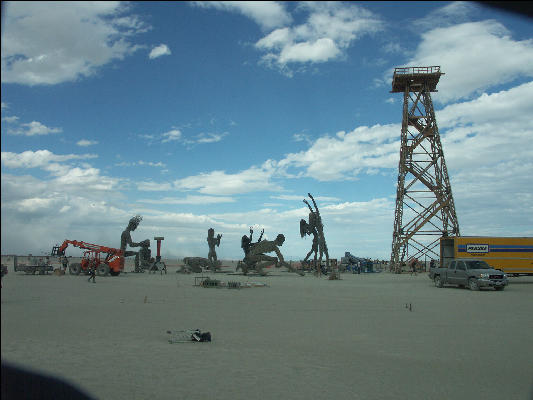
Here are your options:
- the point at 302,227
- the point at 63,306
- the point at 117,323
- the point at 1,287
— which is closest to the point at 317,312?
the point at 117,323

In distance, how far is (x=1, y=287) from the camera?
2.72 meters

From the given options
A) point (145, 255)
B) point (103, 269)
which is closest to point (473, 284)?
point (103, 269)

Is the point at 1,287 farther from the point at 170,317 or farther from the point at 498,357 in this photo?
the point at 170,317

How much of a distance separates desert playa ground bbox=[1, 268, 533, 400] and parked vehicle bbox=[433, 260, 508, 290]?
32.6ft

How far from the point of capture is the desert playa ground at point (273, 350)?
21.8 ft

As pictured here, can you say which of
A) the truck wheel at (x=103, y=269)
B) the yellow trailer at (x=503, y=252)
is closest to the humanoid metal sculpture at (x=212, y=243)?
the truck wheel at (x=103, y=269)

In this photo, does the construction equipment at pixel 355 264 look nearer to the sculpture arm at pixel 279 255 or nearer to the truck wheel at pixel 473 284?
the sculpture arm at pixel 279 255

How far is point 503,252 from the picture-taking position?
32.4 meters

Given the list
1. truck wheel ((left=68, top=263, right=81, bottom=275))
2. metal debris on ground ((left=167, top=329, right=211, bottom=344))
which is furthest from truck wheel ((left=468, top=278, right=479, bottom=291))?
truck wheel ((left=68, top=263, right=81, bottom=275))

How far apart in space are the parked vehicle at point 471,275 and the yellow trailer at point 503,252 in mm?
4548

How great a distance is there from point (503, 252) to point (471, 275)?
327 inches

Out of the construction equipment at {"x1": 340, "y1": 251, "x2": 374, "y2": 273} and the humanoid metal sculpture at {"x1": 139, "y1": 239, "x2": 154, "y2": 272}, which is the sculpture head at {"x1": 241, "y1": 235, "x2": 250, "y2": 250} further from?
the construction equipment at {"x1": 340, "y1": 251, "x2": 374, "y2": 273}

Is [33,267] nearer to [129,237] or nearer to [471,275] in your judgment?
[129,237]

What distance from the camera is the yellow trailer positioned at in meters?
→ 32.1
